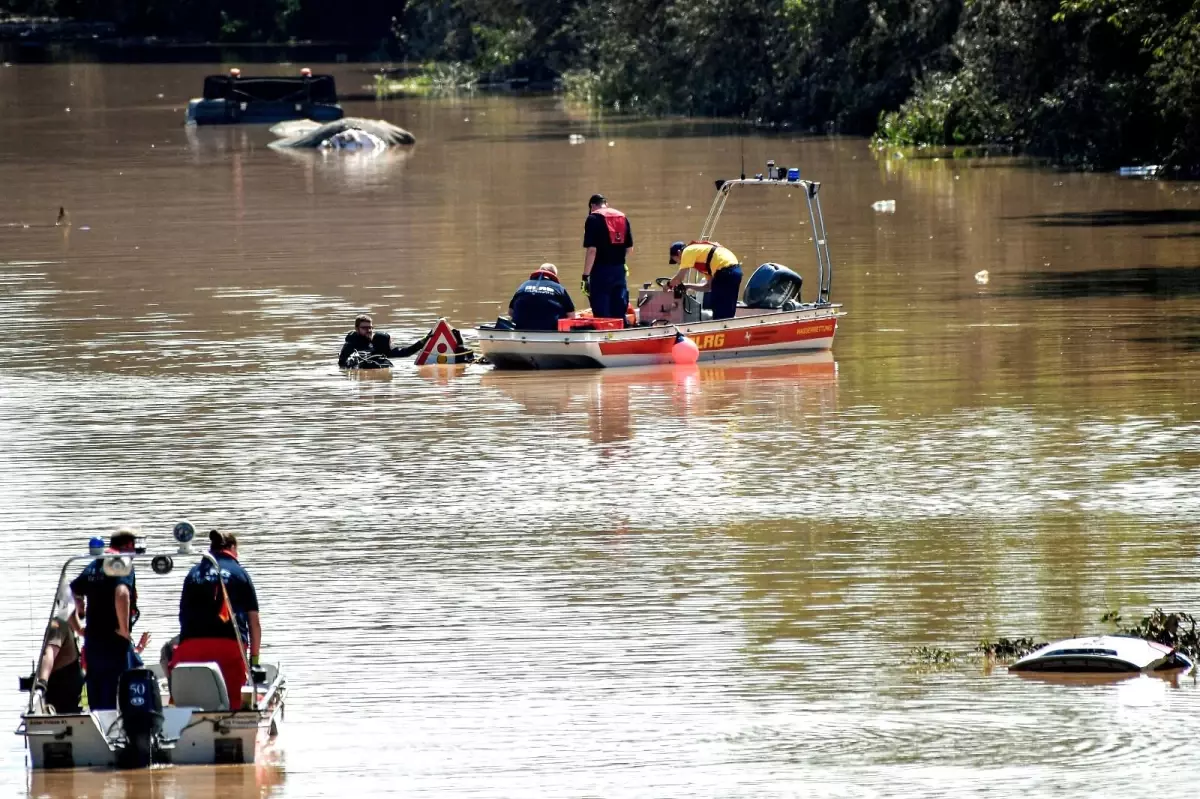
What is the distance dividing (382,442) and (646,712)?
8710 mm

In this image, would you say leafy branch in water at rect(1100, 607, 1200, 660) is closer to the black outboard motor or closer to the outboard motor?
the black outboard motor

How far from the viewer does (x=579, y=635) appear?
13.6 m

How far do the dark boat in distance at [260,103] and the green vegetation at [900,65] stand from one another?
328 inches

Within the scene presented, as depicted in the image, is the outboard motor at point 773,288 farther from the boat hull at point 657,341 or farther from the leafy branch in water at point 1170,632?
the leafy branch in water at point 1170,632

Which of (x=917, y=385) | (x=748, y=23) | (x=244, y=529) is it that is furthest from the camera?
(x=748, y=23)

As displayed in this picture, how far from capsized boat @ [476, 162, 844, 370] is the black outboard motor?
12.3 metres

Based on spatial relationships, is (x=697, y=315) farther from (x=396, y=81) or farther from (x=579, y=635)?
(x=396, y=81)

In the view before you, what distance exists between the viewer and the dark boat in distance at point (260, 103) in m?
67.8

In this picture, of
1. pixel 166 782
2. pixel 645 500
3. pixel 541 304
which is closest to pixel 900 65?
pixel 541 304

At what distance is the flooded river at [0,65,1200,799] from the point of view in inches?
456

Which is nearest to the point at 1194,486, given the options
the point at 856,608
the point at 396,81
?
the point at 856,608

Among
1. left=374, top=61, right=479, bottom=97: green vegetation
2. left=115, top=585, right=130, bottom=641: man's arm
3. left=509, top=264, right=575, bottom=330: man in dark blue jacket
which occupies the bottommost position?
left=115, top=585, right=130, bottom=641: man's arm

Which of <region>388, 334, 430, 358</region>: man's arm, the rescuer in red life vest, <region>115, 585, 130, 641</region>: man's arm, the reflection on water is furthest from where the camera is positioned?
<region>388, 334, 430, 358</region>: man's arm

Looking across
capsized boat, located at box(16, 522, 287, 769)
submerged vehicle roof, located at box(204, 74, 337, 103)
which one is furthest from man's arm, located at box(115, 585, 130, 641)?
submerged vehicle roof, located at box(204, 74, 337, 103)
